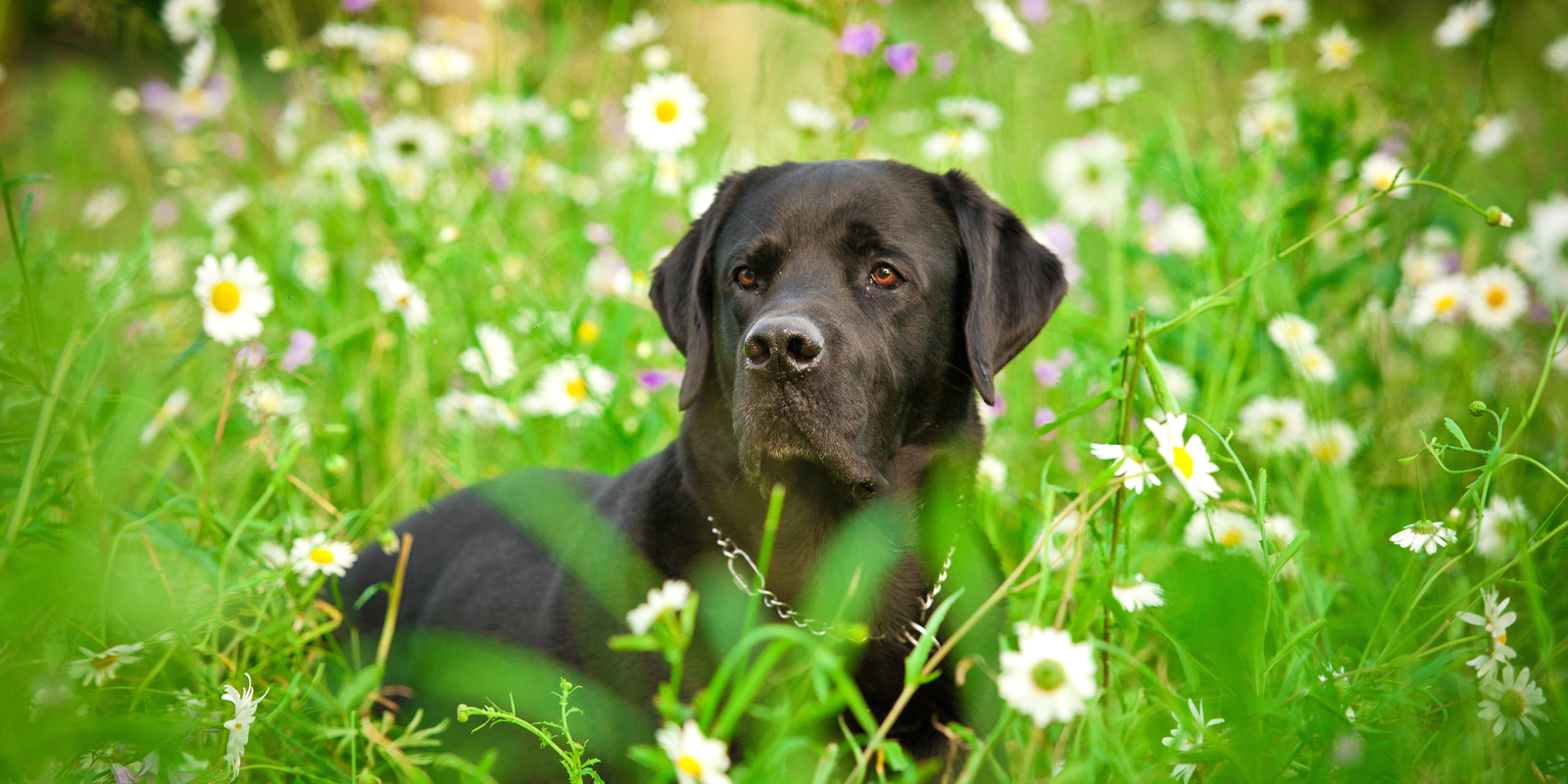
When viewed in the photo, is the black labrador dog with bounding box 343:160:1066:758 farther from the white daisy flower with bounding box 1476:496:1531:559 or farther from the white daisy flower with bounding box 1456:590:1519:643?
the white daisy flower with bounding box 1476:496:1531:559

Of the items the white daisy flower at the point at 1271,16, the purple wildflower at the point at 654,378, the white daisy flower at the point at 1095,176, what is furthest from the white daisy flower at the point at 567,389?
the white daisy flower at the point at 1271,16

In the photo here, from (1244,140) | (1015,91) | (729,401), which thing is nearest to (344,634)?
(729,401)

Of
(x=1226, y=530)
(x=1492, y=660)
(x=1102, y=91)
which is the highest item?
(x=1102, y=91)

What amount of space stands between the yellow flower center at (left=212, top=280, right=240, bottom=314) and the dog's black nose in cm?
126

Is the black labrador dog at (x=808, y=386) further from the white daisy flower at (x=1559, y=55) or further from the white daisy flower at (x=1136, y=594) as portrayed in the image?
the white daisy flower at (x=1559, y=55)

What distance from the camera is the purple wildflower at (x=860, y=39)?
123 inches

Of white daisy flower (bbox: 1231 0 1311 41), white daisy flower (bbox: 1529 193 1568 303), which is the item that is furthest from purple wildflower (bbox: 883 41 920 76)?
white daisy flower (bbox: 1529 193 1568 303)

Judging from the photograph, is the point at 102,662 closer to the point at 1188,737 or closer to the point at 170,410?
the point at 170,410

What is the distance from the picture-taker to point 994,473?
3.18m

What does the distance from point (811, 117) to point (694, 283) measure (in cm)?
145

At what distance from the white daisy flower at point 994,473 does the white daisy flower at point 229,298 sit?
2.00 m

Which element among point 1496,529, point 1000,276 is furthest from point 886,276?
point 1496,529

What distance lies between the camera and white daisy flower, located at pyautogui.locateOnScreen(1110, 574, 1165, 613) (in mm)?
1907

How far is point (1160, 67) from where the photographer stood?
233 inches
